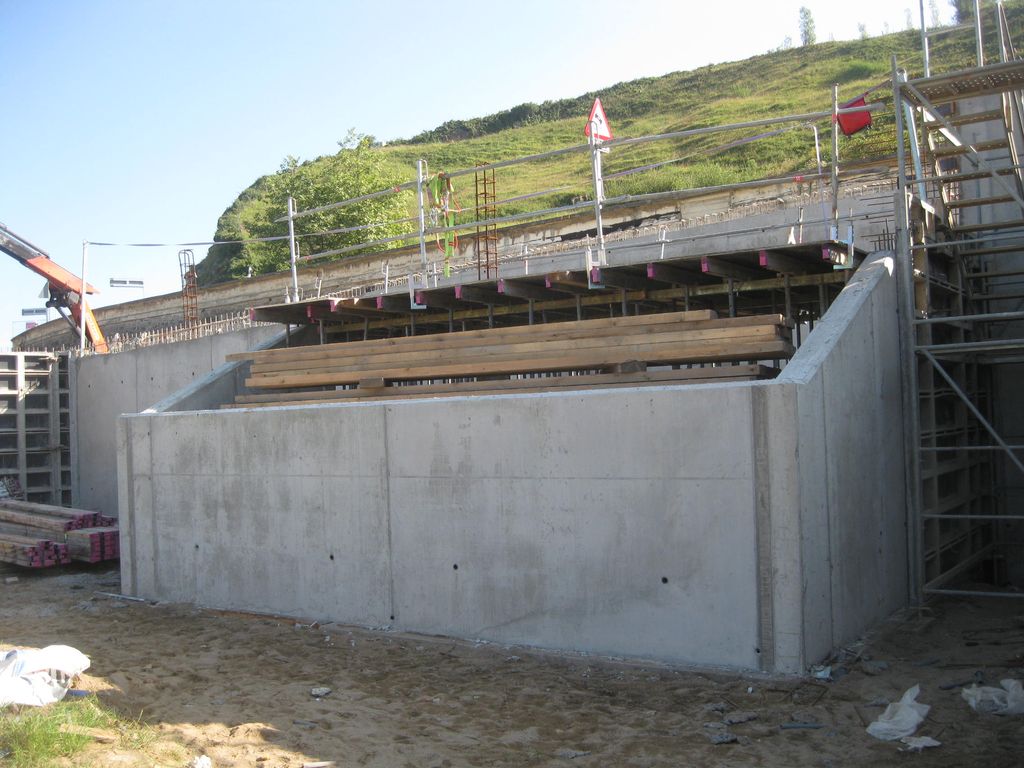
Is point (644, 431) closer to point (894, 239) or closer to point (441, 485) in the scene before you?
point (441, 485)

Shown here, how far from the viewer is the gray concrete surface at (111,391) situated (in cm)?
1819

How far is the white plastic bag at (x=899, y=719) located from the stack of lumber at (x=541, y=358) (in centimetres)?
347

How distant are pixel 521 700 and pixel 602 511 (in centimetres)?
190

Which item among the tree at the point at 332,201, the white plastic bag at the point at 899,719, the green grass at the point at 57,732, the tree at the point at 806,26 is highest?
the tree at the point at 806,26

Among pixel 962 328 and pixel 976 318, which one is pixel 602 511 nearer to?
pixel 976 318

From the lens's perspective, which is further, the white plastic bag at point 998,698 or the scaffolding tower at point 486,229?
the scaffolding tower at point 486,229

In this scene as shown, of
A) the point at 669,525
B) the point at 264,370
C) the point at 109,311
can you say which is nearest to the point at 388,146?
the point at 109,311

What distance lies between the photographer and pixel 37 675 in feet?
25.1

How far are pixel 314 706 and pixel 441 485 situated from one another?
2.72 meters

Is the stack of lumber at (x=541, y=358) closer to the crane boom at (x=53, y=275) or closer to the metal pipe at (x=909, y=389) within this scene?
the metal pipe at (x=909, y=389)

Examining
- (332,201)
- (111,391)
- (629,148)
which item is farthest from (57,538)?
(629,148)

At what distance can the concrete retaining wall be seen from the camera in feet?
26.1

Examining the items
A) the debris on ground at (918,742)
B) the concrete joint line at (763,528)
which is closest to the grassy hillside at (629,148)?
the concrete joint line at (763,528)

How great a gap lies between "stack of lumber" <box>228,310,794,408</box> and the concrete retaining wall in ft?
3.94
